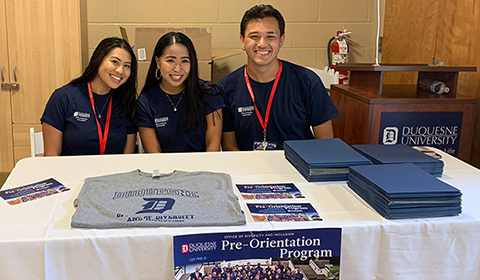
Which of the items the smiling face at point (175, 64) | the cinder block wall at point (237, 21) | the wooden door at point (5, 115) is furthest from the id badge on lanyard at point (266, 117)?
the wooden door at point (5, 115)

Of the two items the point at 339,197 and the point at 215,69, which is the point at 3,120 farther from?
the point at 339,197

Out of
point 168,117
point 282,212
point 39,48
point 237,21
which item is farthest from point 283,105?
point 39,48

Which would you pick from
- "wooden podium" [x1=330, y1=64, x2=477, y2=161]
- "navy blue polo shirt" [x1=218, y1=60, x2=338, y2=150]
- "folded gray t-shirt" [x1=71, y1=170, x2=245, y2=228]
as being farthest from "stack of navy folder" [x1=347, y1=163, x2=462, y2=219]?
"navy blue polo shirt" [x1=218, y1=60, x2=338, y2=150]

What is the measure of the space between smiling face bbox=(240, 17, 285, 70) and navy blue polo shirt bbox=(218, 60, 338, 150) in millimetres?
111

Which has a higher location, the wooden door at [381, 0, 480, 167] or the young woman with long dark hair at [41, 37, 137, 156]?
the wooden door at [381, 0, 480, 167]

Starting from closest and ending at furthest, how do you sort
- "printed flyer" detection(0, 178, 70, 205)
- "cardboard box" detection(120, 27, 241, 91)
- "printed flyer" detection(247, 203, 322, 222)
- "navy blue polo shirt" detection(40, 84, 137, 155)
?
1. "printed flyer" detection(247, 203, 322, 222)
2. "printed flyer" detection(0, 178, 70, 205)
3. "navy blue polo shirt" detection(40, 84, 137, 155)
4. "cardboard box" detection(120, 27, 241, 91)

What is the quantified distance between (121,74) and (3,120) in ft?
5.19

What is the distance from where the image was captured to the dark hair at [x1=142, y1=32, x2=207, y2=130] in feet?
8.11

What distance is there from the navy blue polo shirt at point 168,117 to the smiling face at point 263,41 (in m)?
0.28

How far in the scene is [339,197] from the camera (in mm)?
1555

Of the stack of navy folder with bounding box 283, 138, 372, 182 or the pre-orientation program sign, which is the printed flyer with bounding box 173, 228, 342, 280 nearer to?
the stack of navy folder with bounding box 283, 138, 372, 182

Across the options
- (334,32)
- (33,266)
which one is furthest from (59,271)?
(334,32)

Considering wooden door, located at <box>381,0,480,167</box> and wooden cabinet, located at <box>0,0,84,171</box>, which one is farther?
wooden cabinet, located at <box>0,0,84,171</box>

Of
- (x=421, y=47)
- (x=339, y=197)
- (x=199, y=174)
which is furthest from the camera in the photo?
(x=421, y=47)
